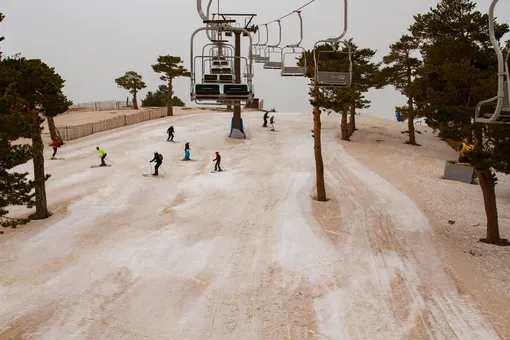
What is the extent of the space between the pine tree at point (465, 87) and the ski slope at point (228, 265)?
346cm

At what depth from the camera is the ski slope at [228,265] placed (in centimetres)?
1055

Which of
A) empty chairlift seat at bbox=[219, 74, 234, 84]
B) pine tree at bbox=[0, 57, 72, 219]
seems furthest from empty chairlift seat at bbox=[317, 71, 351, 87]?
pine tree at bbox=[0, 57, 72, 219]

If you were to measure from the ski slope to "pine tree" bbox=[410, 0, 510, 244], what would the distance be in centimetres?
346

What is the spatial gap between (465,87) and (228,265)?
38.1ft

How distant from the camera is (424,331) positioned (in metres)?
10.2

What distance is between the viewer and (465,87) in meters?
16.0

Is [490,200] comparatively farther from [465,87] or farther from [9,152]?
[9,152]

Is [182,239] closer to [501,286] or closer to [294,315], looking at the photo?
[294,315]

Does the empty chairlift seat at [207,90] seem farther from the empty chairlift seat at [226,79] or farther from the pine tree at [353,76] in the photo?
the pine tree at [353,76]

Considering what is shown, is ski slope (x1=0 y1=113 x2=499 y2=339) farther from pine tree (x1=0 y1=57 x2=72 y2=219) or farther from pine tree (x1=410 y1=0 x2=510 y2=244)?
pine tree (x1=410 y1=0 x2=510 y2=244)

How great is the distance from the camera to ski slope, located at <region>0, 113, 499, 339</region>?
34.6ft

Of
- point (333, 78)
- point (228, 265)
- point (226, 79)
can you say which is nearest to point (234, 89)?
point (226, 79)

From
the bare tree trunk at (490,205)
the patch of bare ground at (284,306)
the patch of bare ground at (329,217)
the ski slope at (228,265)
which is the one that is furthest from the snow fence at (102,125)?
the bare tree trunk at (490,205)

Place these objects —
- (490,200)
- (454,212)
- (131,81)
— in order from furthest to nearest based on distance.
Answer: (131,81) < (454,212) < (490,200)
